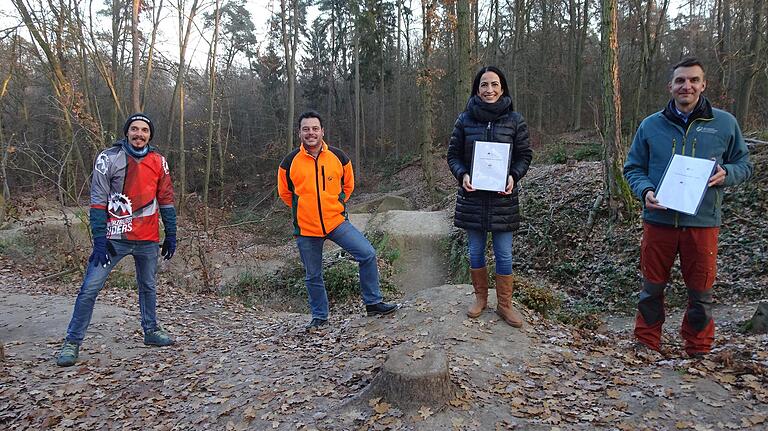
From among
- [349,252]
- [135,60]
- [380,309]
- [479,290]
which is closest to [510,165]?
[479,290]

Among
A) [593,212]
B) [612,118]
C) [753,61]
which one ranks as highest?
[753,61]

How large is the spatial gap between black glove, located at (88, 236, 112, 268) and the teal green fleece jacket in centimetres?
464

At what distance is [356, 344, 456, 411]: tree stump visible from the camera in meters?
3.21

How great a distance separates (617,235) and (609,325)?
7.63 feet

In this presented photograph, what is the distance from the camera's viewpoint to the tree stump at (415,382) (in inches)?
127

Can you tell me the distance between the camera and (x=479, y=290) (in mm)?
4695

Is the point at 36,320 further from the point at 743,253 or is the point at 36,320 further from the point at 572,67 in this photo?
the point at 572,67

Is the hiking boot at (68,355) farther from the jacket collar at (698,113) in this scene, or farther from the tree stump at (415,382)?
the jacket collar at (698,113)

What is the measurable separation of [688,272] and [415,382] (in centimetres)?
230

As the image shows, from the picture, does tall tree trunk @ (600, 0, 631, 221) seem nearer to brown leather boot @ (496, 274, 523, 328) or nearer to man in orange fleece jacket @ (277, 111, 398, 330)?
brown leather boot @ (496, 274, 523, 328)

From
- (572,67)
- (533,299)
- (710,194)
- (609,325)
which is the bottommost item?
(609,325)

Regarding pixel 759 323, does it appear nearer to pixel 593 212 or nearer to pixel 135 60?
pixel 593 212

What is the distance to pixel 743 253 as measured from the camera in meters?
6.89

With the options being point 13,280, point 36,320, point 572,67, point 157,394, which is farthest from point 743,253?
point 572,67
